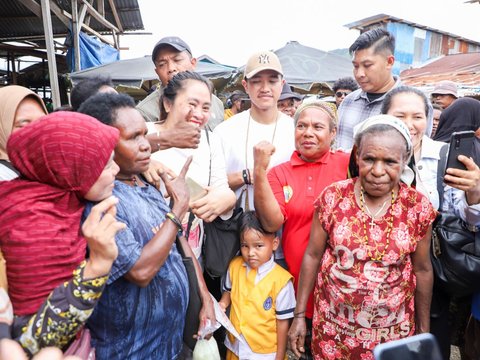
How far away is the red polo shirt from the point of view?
7.03 ft

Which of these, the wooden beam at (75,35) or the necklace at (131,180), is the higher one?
the wooden beam at (75,35)

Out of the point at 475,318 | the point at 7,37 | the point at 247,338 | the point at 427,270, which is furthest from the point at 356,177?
the point at 7,37

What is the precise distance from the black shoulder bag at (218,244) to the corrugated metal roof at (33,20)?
6548 millimetres

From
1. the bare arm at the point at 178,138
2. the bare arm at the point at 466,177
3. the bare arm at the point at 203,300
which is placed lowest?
the bare arm at the point at 203,300

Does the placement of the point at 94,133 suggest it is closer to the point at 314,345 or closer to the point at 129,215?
the point at 129,215

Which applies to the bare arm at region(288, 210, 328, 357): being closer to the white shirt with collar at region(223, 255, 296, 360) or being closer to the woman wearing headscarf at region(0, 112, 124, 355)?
the white shirt with collar at region(223, 255, 296, 360)

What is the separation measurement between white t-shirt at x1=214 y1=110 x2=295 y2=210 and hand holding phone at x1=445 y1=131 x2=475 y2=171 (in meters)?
1.03

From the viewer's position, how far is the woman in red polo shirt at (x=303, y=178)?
2135 mm

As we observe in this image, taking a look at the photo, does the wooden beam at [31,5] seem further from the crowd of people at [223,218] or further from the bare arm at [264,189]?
the bare arm at [264,189]

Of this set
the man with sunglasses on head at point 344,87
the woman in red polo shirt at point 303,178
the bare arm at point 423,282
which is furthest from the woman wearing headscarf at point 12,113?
the man with sunglasses on head at point 344,87

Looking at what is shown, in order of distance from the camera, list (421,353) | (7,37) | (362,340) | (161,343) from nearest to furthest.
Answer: (421,353), (161,343), (362,340), (7,37)

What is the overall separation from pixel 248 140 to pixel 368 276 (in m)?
1.24

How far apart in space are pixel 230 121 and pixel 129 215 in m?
1.43

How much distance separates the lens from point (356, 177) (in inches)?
79.5
